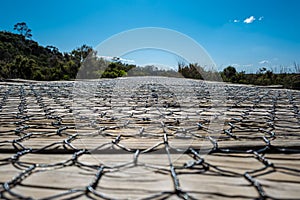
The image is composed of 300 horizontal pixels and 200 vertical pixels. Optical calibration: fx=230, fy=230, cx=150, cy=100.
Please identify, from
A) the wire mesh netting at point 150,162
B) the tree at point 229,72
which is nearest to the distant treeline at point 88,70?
the tree at point 229,72

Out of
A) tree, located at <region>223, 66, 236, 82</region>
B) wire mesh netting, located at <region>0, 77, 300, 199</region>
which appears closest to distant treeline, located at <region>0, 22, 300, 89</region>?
tree, located at <region>223, 66, 236, 82</region>

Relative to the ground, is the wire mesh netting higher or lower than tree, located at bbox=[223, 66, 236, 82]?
lower

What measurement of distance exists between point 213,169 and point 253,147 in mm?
191

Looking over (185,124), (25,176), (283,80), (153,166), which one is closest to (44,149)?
(25,176)

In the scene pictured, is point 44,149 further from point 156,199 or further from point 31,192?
point 156,199

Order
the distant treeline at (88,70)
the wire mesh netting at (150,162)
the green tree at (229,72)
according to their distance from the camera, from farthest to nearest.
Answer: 1. the green tree at (229,72)
2. the distant treeline at (88,70)
3. the wire mesh netting at (150,162)

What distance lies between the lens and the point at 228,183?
381mm

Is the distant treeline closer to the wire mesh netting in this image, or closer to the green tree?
the green tree

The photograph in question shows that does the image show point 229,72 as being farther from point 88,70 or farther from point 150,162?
point 150,162

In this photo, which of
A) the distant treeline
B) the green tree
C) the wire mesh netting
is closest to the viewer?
the wire mesh netting

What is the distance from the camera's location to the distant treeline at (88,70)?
472 centimetres

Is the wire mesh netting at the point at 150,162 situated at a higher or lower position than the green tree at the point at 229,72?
lower

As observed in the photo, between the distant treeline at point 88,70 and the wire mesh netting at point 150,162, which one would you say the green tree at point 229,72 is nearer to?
the distant treeline at point 88,70

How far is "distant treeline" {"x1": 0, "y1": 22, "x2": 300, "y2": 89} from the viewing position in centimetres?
472
